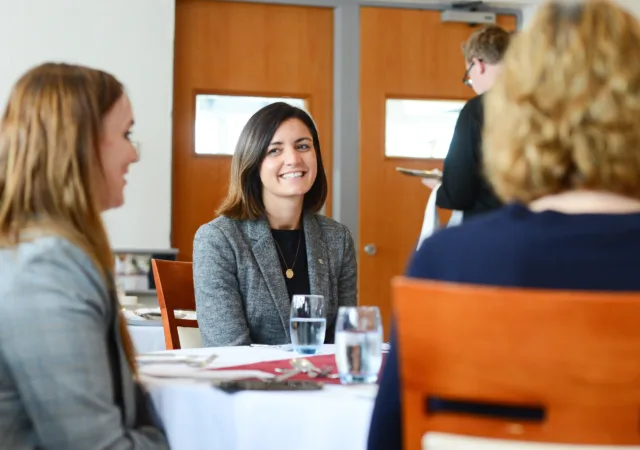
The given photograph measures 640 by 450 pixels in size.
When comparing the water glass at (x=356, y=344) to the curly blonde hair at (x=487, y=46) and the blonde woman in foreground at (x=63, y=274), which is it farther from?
the curly blonde hair at (x=487, y=46)

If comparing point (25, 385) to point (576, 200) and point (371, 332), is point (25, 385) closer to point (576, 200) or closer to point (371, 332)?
point (371, 332)

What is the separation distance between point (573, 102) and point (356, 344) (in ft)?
2.21

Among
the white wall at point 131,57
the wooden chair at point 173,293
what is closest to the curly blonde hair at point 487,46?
the wooden chair at point 173,293

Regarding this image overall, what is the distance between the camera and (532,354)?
914 millimetres

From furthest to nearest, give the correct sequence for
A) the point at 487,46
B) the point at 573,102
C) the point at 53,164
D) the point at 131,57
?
1. the point at 131,57
2. the point at 487,46
3. the point at 53,164
4. the point at 573,102

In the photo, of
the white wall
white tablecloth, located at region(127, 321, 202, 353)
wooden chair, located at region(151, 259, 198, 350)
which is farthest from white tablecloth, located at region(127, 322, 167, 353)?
the white wall

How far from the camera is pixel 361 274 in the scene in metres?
5.12

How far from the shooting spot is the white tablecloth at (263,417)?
54.2 inches

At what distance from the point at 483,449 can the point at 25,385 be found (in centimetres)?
64

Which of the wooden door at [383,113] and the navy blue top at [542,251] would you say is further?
the wooden door at [383,113]

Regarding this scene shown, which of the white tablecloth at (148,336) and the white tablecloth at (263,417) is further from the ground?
the white tablecloth at (263,417)

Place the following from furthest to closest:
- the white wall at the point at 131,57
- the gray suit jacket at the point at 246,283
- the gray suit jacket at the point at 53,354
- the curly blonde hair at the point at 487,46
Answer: the white wall at the point at 131,57 → the curly blonde hair at the point at 487,46 → the gray suit jacket at the point at 246,283 → the gray suit jacket at the point at 53,354

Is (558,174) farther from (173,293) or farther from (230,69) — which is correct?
(230,69)

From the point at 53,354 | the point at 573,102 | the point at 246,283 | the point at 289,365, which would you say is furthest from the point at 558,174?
the point at 246,283
